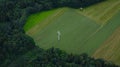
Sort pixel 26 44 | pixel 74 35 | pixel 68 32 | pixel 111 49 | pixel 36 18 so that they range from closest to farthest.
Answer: pixel 111 49 < pixel 26 44 < pixel 74 35 < pixel 68 32 < pixel 36 18

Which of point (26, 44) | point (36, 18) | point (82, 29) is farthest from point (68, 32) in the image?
point (36, 18)

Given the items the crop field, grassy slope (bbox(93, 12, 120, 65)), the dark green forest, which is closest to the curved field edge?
the crop field

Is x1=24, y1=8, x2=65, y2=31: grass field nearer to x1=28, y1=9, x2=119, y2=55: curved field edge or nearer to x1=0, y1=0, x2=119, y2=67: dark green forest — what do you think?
x1=0, y1=0, x2=119, y2=67: dark green forest

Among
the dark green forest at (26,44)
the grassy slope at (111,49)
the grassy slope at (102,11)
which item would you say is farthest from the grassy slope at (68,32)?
the grassy slope at (111,49)

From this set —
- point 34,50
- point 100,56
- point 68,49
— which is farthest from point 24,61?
point 100,56

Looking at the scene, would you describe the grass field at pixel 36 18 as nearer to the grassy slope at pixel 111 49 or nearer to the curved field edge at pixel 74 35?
the curved field edge at pixel 74 35

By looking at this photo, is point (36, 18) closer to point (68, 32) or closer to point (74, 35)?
point (68, 32)
